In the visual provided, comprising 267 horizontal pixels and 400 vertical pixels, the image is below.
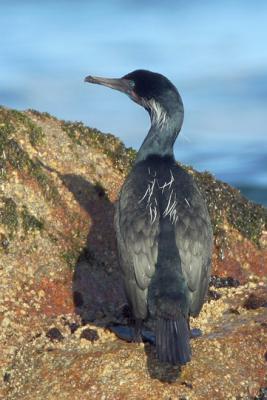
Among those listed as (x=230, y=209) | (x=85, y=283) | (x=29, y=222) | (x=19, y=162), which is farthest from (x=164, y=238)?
(x=230, y=209)

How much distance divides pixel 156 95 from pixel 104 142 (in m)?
3.28

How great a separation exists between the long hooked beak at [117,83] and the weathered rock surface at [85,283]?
1720 mm

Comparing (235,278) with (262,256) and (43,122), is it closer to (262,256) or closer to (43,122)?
(262,256)

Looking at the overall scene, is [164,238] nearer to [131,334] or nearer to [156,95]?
[131,334]

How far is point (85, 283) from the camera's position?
12.0 m

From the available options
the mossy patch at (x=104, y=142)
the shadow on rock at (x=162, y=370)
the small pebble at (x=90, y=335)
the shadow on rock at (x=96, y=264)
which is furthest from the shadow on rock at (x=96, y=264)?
the shadow on rock at (x=162, y=370)

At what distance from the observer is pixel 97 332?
10594mm

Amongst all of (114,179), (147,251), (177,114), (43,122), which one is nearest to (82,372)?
(147,251)

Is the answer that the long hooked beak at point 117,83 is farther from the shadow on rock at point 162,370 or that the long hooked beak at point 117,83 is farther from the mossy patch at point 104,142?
the shadow on rock at point 162,370

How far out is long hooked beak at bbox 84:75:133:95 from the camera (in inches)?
464

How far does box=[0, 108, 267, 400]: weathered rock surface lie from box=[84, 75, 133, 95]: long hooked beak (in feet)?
5.64

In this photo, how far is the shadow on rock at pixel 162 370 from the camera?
31.7ft

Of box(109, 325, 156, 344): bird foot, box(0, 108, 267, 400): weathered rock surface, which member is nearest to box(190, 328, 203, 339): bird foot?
box(0, 108, 267, 400): weathered rock surface

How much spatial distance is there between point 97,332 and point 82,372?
2.78 ft
